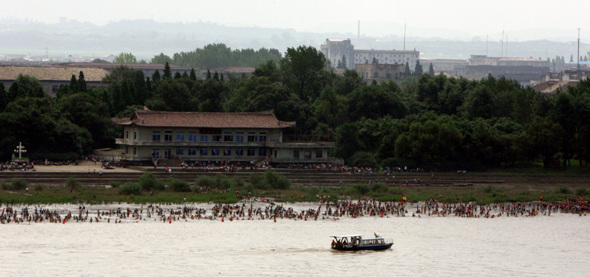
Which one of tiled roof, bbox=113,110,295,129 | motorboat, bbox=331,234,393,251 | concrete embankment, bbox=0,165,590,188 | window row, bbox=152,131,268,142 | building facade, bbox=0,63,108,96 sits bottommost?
motorboat, bbox=331,234,393,251

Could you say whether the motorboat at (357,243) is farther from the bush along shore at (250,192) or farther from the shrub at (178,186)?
the shrub at (178,186)

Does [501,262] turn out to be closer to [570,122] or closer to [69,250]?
[69,250]

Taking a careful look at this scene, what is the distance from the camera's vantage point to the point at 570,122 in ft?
301

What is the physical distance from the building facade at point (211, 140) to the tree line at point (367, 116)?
3974 mm

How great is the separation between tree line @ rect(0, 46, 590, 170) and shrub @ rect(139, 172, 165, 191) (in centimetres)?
1755

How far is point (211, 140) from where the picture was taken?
89.1 meters

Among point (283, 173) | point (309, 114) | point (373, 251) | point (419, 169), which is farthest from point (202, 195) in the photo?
point (309, 114)

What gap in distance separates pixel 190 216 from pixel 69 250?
512 inches

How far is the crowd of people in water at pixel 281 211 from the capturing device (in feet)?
195

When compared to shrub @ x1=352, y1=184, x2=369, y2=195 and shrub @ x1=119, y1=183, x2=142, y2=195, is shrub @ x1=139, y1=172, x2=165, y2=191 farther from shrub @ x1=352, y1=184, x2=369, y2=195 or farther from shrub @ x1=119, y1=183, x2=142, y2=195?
shrub @ x1=352, y1=184, x2=369, y2=195

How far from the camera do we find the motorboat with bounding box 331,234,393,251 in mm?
52781

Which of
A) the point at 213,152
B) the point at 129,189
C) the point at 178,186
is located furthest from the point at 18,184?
the point at 213,152

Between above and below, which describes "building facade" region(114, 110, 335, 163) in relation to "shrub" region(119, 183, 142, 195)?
above

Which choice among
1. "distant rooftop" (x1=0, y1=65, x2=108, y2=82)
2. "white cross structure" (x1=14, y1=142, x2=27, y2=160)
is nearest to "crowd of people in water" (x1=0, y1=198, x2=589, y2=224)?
"white cross structure" (x1=14, y1=142, x2=27, y2=160)
